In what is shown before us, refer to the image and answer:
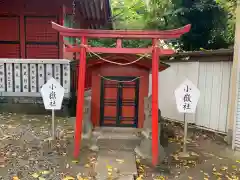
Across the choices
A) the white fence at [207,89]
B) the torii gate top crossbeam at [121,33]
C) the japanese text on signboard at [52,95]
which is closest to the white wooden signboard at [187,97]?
the torii gate top crossbeam at [121,33]

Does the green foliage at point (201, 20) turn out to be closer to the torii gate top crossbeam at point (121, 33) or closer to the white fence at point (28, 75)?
the white fence at point (28, 75)

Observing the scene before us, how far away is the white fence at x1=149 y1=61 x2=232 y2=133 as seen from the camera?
8.64 metres

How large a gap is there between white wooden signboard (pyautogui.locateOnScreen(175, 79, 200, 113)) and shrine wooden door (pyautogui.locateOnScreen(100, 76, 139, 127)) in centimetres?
141

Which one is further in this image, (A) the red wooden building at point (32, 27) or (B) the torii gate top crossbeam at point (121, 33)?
(A) the red wooden building at point (32, 27)

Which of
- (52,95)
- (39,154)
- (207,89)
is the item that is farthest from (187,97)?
(39,154)

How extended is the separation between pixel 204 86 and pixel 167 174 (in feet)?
15.3

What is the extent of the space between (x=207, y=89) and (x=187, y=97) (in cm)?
297

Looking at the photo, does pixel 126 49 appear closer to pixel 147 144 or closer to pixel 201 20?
pixel 147 144

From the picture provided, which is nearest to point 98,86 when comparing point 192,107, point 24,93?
point 192,107

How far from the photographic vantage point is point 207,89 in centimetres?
934

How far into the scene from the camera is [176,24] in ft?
41.4

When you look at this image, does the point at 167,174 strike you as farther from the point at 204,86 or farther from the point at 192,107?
the point at 204,86

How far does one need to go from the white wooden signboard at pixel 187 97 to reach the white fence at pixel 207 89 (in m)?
2.41

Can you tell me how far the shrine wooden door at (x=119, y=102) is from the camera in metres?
7.64
